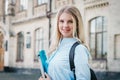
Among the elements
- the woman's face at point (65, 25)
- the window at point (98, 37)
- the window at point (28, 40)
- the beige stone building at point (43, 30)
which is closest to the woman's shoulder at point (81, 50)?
the woman's face at point (65, 25)

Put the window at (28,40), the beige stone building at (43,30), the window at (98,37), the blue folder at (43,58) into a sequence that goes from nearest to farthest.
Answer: the blue folder at (43,58) → the beige stone building at (43,30) → the window at (98,37) → the window at (28,40)

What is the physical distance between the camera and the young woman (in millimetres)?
2502

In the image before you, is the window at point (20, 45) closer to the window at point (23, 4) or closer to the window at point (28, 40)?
the window at point (28, 40)

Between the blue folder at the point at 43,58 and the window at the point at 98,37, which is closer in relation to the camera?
the blue folder at the point at 43,58

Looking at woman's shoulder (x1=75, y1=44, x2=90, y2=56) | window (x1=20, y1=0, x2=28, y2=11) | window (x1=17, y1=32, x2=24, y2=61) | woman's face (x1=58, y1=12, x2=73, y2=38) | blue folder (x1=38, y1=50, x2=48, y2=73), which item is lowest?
window (x1=17, y1=32, x2=24, y2=61)

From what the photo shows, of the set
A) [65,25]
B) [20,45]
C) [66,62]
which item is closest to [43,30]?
[20,45]

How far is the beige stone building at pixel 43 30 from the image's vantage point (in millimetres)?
15849

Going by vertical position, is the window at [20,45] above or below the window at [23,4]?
below

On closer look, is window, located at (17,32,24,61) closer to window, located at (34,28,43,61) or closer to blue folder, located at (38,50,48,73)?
window, located at (34,28,43,61)

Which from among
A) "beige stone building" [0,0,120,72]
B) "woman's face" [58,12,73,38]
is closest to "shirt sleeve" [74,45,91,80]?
"woman's face" [58,12,73,38]

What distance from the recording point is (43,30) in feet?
71.5

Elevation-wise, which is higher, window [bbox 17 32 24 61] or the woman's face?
the woman's face

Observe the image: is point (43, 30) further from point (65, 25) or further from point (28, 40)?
point (65, 25)

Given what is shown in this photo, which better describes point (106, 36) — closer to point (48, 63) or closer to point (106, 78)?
point (106, 78)
